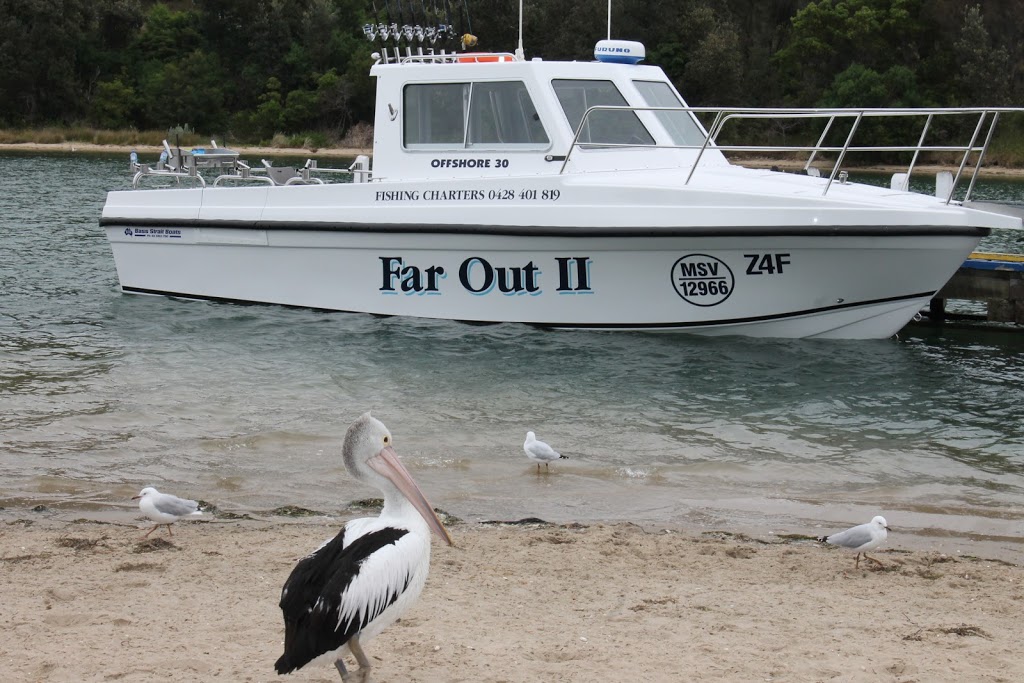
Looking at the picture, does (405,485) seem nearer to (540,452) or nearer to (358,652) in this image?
(358,652)

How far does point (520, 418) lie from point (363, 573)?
4.94 m

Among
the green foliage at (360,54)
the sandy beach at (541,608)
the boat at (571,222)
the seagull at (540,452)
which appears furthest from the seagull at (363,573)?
the green foliage at (360,54)

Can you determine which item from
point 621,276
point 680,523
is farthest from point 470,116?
point 680,523

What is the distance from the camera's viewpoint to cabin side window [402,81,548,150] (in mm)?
11242

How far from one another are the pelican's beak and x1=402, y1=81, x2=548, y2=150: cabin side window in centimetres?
724

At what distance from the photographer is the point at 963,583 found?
5500 mm

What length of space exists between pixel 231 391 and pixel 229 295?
3.11 meters

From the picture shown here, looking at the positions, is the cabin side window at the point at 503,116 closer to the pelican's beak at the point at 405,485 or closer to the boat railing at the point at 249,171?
the boat railing at the point at 249,171

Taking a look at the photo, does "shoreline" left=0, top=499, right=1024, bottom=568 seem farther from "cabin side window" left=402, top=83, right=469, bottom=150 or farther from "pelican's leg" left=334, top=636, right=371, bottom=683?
"cabin side window" left=402, top=83, right=469, bottom=150

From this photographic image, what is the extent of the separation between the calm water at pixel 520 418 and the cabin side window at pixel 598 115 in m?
1.99

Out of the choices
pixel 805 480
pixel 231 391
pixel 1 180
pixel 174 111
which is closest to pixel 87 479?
pixel 231 391

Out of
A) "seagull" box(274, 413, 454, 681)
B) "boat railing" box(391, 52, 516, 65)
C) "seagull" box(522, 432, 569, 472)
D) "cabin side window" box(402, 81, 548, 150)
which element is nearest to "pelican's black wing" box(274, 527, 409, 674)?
"seagull" box(274, 413, 454, 681)

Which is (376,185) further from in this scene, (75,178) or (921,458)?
(75,178)

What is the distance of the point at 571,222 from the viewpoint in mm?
10445
